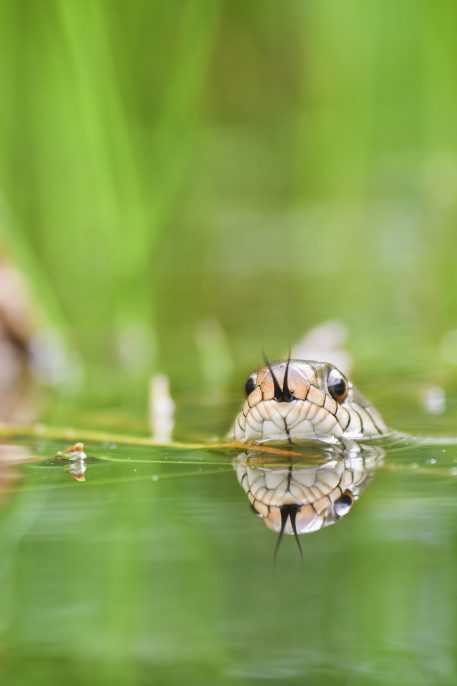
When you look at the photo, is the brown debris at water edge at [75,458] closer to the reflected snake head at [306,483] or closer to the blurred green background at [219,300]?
the blurred green background at [219,300]

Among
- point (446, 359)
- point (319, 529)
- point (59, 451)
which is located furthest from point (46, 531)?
point (446, 359)

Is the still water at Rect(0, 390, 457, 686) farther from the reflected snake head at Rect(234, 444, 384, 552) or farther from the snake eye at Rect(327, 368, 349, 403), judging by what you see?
the snake eye at Rect(327, 368, 349, 403)

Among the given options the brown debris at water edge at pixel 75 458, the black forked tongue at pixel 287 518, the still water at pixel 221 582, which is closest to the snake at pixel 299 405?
the still water at pixel 221 582

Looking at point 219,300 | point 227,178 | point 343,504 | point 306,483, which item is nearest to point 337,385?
point 306,483

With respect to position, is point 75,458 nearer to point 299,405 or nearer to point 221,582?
point 299,405

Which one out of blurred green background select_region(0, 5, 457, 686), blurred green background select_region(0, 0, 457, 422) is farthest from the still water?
blurred green background select_region(0, 0, 457, 422)

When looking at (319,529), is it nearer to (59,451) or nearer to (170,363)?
(59,451)
